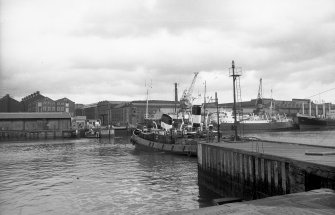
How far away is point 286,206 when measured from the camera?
9.76 meters

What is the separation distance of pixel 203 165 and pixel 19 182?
16017mm

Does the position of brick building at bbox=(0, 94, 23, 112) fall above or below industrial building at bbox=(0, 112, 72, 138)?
above

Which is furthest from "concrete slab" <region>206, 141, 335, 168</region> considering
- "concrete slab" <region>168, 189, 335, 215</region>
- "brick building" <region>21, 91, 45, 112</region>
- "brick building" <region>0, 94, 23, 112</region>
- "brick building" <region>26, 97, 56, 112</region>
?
"brick building" <region>0, 94, 23, 112</region>

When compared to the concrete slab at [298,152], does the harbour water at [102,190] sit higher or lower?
lower

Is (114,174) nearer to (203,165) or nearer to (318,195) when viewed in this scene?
(203,165)

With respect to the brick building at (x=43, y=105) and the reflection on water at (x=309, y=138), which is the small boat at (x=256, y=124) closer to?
the reflection on water at (x=309, y=138)

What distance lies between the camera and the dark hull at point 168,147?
4551cm

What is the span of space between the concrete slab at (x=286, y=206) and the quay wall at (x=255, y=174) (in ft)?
6.09

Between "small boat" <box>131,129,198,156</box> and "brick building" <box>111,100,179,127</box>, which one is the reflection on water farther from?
"brick building" <box>111,100,179,127</box>

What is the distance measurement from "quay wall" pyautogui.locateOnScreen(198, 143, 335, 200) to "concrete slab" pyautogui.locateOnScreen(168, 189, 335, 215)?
186 cm

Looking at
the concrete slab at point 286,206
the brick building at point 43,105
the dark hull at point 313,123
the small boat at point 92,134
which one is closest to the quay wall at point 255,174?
the concrete slab at point 286,206

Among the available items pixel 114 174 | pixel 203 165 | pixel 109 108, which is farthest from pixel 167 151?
pixel 109 108

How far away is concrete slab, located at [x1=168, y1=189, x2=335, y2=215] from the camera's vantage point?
9.25m

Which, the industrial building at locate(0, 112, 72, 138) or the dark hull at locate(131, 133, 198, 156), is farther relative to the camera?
the industrial building at locate(0, 112, 72, 138)
